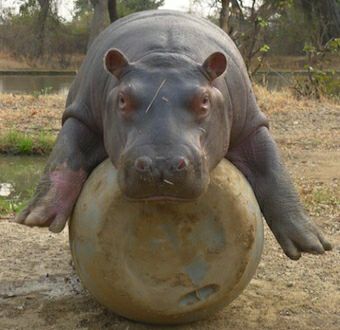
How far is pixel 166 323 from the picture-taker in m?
3.29

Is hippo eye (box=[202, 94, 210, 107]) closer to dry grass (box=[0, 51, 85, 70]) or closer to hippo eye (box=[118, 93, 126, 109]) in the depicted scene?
hippo eye (box=[118, 93, 126, 109])

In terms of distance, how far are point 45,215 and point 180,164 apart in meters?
1.04

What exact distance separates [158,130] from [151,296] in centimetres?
85

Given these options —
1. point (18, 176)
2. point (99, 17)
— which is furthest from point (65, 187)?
point (99, 17)

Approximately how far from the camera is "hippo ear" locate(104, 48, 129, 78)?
2.97 m

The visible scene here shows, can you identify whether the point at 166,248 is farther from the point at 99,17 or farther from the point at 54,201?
the point at 99,17

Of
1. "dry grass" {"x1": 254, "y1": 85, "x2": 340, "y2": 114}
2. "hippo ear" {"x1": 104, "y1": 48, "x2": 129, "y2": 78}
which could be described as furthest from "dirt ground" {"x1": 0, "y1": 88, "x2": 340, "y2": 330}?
"dry grass" {"x1": 254, "y1": 85, "x2": 340, "y2": 114}

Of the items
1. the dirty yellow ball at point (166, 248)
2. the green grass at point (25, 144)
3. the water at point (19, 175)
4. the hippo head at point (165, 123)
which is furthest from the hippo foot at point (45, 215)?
the green grass at point (25, 144)

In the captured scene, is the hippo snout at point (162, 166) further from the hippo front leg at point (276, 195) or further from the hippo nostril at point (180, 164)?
the hippo front leg at point (276, 195)

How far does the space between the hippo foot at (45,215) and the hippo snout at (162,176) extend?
757 millimetres

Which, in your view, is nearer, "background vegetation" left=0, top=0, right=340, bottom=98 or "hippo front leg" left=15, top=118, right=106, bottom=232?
"hippo front leg" left=15, top=118, right=106, bottom=232

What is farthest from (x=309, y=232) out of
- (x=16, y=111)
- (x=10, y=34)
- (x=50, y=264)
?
(x=10, y=34)

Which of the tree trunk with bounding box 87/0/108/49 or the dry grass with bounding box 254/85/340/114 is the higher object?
the tree trunk with bounding box 87/0/108/49

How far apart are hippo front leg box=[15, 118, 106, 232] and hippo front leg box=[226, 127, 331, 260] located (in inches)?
28.5
